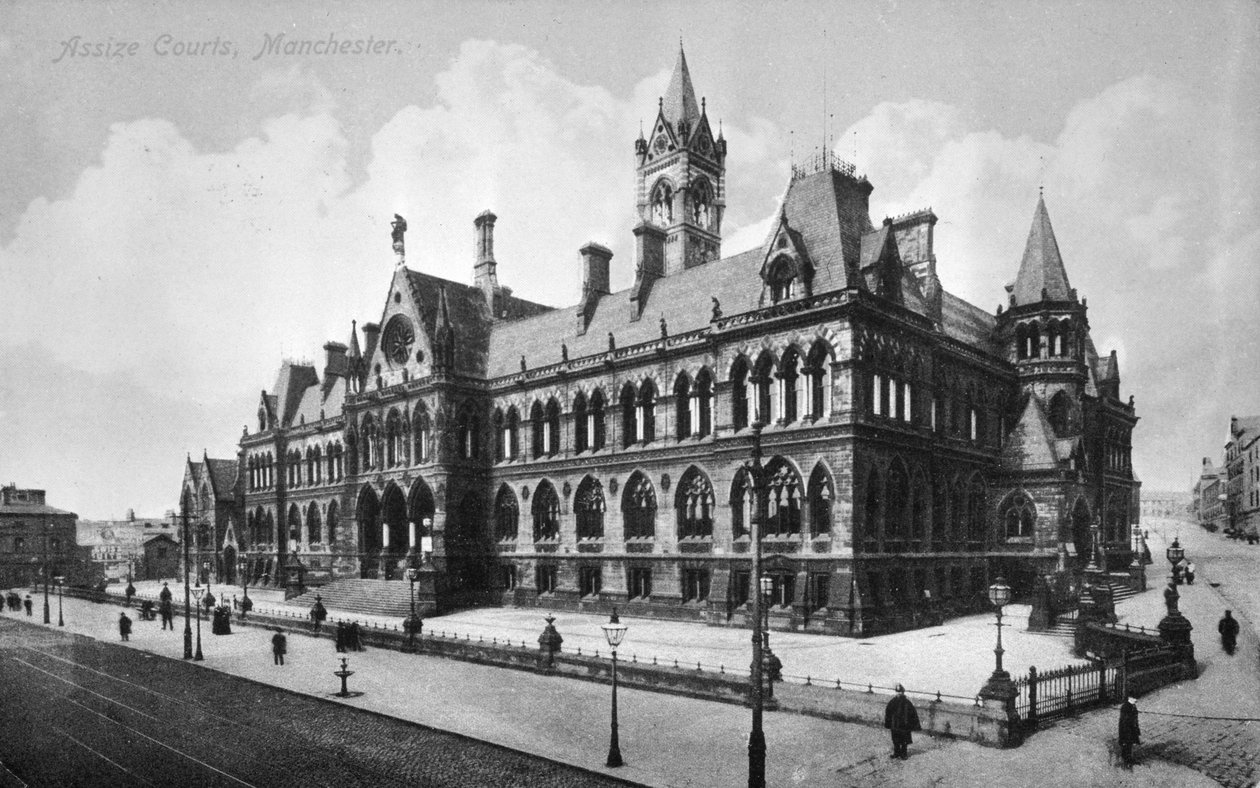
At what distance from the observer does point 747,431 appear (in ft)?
120

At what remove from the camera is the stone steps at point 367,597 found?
4438cm

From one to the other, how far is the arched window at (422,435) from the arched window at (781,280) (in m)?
21.8

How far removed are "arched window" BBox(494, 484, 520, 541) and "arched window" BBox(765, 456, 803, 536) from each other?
1707cm

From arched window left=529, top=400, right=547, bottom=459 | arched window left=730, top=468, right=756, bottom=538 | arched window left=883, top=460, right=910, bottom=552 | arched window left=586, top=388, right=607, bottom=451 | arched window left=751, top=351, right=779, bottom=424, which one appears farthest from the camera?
arched window left=529, top=400, right=547, bottom=459

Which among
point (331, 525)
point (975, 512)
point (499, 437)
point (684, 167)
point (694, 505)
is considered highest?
point (684, 167)

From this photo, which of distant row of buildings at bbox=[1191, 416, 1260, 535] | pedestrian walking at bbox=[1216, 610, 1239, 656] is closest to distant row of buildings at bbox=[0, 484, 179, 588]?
pedestrian walking at bbox=[1216, 610, 1239, 656]

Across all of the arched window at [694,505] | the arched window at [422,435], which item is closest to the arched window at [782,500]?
the arched window at [694,505]

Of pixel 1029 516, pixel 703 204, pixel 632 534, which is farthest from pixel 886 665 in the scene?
pixel 703 204

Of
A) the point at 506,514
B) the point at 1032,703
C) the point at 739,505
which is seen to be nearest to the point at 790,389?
the point at 739,505

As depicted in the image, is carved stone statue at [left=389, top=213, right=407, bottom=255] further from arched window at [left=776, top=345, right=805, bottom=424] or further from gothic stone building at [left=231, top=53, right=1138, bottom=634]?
arched window at [left=776, top=345, right=805, bottom=424]

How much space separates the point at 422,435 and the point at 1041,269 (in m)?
34.8

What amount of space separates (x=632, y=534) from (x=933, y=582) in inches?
534

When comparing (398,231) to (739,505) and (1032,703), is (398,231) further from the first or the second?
(1032,703)

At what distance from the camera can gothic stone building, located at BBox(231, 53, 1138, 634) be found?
34562 millimetres
